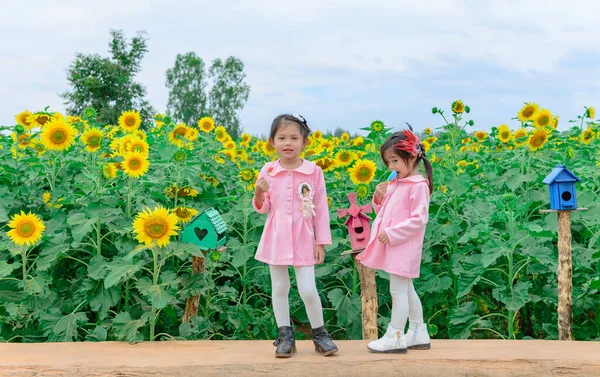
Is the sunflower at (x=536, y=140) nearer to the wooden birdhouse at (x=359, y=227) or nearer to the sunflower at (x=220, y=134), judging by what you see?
the wooden birdhouse at (x=359, y=227)

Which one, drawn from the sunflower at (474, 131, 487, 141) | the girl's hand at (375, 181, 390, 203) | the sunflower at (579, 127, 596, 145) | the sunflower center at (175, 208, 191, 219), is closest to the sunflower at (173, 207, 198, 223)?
the sunflower center at (175, 208, 191, 219)

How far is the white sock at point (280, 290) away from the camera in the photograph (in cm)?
369

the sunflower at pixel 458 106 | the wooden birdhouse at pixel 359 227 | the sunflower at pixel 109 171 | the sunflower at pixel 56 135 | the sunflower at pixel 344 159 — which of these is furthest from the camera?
the sunflower at pixel 458 106

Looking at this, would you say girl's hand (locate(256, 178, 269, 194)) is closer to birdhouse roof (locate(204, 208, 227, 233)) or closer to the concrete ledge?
birdhouse roof (locate(204, 208, 227, 233))

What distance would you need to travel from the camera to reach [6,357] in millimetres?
3920

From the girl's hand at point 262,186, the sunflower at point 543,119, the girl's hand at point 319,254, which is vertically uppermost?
the sunflower at point 543,119

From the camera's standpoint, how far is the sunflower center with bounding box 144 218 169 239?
395 cm

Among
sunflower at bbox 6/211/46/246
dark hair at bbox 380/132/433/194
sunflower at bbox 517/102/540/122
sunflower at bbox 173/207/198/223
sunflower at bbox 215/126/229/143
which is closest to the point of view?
dark hair at bbox 380/132/433/194

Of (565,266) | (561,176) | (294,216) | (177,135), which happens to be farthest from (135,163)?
(565,266)

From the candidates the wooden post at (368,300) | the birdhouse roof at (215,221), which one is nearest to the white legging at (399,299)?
the wooden post at (368,300)

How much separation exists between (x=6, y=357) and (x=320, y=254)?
70.1 inches

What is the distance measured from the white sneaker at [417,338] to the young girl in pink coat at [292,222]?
44 centimetres

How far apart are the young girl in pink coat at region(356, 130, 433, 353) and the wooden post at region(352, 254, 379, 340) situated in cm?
48

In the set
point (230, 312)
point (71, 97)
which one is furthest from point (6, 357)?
point (71, 97)
